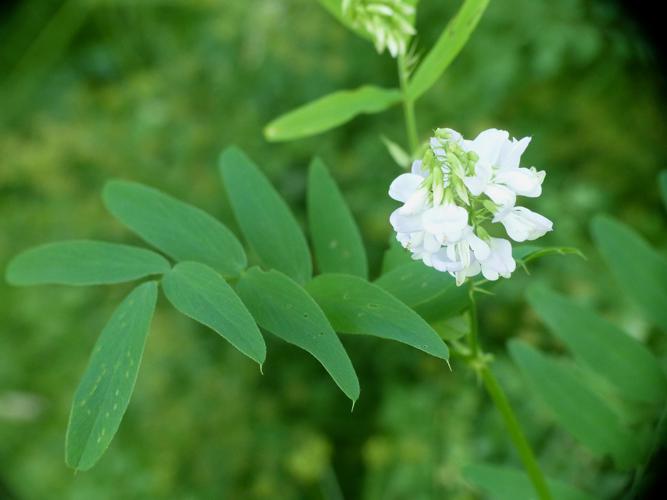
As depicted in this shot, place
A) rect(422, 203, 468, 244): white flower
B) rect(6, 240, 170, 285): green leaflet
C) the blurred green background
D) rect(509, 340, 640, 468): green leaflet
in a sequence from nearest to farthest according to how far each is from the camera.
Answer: rect(422, 203, 468, 244): white flower → rect(6, 240, 170, 285): green leaflet → rect(509, 340, 640, 468): green leaflet → the blurred green background

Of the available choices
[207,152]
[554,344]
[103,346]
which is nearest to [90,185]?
[207,152]

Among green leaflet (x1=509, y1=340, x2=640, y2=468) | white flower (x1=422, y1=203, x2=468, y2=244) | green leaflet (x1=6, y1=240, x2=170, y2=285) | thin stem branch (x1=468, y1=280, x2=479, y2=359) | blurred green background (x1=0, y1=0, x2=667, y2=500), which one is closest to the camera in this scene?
white flower (x1=422, y1=203, x2=468, y2=244)

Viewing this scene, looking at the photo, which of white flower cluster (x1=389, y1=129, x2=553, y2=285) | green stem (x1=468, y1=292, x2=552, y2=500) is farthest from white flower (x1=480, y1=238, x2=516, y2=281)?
green stem (x1=468, y1=292, x2=552, y2=500)

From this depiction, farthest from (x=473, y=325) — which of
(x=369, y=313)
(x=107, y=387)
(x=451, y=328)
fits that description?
(x=107, y=387)

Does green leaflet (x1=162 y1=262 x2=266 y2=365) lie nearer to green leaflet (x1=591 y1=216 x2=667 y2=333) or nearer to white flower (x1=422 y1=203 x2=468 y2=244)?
white flower (x1=422 y1=203 x2=468 y2=244)

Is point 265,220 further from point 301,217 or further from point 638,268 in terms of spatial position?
point 301,217

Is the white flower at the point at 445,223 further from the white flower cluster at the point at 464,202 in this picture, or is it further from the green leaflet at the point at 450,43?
the green leaflet at the point at 450,43
